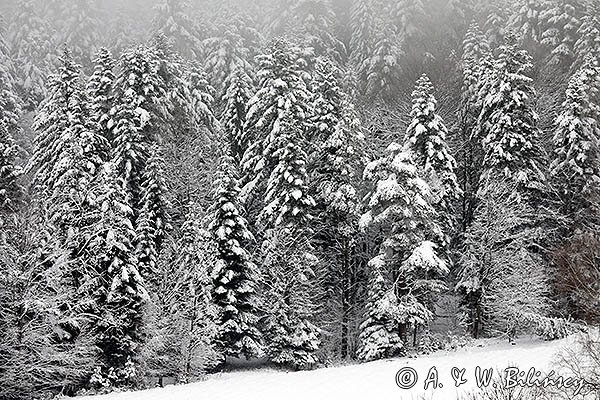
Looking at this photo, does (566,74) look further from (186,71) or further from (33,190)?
(33,190)

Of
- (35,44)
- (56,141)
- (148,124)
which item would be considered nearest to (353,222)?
(148,124)

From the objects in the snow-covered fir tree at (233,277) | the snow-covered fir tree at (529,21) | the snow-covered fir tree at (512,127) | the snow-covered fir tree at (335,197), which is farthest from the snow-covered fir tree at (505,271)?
the snow-covered fir tree at (529,21)

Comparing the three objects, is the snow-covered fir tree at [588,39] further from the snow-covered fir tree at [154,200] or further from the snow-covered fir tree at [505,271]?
the snow-covered fir tree at [154,200]

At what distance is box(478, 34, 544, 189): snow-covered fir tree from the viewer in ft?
96.8

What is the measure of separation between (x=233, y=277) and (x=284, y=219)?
424cm

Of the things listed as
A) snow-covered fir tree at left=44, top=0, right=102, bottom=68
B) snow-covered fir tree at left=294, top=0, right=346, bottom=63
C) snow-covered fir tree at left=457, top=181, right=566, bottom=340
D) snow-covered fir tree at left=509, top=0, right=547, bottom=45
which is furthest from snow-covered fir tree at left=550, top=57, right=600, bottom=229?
snow-covered fir tree at left=44, top=0, right=102, bottom=68

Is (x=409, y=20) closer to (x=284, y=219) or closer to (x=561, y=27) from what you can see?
(x=561, y=27)

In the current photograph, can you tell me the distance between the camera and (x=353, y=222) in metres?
31.1

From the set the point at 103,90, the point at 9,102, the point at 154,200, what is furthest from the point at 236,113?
the point at 9,102

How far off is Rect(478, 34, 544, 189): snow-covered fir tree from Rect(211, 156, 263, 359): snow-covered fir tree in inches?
545

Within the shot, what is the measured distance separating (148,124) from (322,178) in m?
11.5

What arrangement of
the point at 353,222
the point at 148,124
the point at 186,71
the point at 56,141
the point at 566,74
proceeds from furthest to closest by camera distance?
the point at 186,71, the point at 566,74, the point at 148,124, the point at 353,222, the point at 56,141

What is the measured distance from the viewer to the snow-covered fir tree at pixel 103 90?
109 ft

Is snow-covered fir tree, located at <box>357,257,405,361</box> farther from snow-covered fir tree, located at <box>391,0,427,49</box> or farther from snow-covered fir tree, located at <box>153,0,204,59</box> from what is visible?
snow-covered fir tree, located at <box>153,0,204,59</box>
